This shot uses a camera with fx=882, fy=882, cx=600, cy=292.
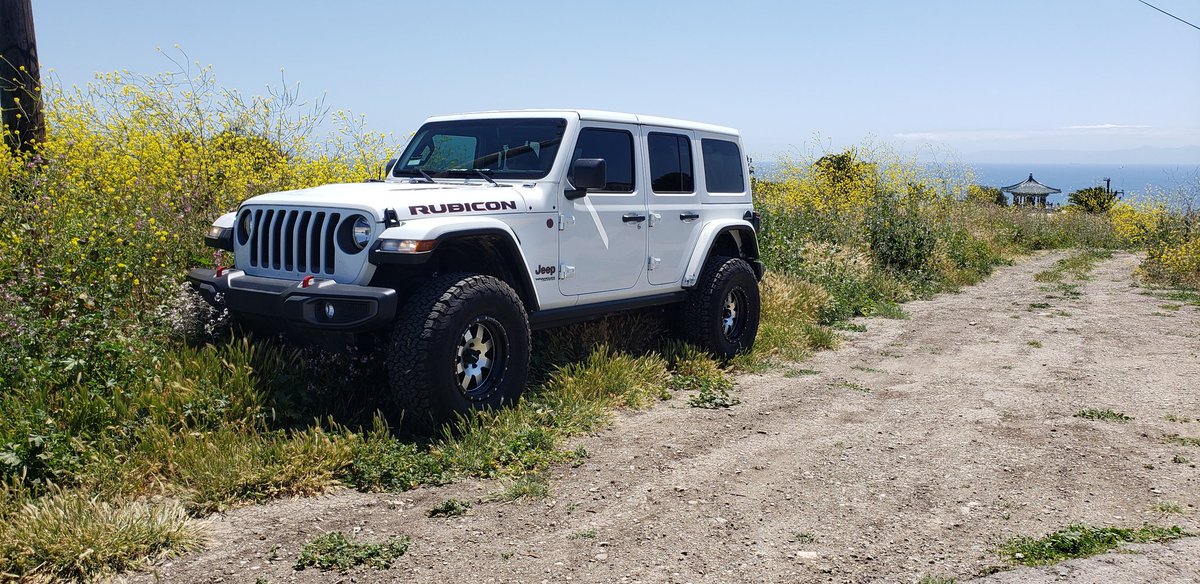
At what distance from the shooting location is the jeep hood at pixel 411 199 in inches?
193

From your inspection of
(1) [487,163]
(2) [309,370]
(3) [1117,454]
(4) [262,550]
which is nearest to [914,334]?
(3) [1117,454]

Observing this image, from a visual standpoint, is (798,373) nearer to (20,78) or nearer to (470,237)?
(470,237)

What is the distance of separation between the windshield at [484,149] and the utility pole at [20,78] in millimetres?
4192

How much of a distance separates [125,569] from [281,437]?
49.5 inches

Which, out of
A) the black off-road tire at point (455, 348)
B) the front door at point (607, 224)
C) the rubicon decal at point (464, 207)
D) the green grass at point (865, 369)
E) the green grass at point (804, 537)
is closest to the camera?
the green grass at point (804, 537)

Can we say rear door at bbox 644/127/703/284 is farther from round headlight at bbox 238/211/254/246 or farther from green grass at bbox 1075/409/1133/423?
green grass at bbox 1075/409/1133/423

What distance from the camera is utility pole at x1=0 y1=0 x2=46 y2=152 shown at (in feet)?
26.6

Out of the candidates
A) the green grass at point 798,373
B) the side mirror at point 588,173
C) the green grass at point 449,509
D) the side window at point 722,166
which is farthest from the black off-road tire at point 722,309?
the green grass at point 449,509

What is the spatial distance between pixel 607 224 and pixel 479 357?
145cm

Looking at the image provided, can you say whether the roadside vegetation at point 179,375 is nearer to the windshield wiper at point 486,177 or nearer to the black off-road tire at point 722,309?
the black off-road tire at point 722,309

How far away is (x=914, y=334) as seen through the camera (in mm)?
9875

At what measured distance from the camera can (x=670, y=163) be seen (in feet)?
22.8

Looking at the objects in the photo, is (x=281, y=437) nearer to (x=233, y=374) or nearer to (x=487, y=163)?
(x=233, y=374)

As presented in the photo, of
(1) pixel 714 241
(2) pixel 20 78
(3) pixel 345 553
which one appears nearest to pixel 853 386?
(1) pixel 714 241
